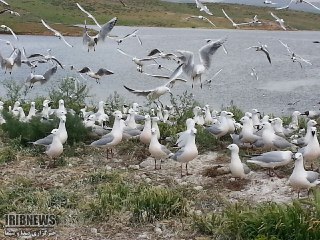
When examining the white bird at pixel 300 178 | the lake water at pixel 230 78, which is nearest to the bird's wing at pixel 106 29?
the lake water at pixel 230 78

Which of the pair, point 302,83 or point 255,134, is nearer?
point 255,134

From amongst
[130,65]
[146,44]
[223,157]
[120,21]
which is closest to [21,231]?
[223,157]

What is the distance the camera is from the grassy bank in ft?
152

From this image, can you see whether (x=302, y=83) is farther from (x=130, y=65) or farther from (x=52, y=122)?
(x=52, y=122)

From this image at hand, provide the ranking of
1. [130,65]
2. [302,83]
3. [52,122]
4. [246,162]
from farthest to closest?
[130,65] < [302,83] < [52,122] < [246,162]

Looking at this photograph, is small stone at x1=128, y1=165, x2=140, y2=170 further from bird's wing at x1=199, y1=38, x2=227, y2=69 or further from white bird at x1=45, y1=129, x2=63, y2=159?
bird's wing at x1=199, y1=38, x2=227, y2=69

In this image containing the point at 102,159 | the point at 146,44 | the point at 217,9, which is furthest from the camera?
the point at 217,9

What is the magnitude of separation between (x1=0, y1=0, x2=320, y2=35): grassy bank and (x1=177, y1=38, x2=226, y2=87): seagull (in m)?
33.3

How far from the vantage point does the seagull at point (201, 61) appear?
9.88 m

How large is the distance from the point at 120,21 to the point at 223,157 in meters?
46.1

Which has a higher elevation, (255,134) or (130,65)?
(255,134)

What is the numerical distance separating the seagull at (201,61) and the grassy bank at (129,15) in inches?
1311

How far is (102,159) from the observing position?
8.67 m

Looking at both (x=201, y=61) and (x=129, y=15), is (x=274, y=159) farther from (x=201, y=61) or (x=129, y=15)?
(x=129, y=15)
